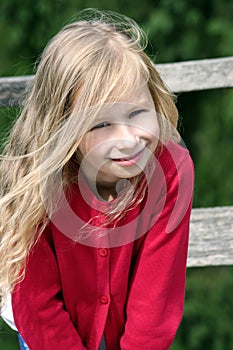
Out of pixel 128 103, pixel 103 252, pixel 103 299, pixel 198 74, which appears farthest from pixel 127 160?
pixel 198 74

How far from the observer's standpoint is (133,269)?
2.36 m

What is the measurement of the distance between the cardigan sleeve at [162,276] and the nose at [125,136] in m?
0.18

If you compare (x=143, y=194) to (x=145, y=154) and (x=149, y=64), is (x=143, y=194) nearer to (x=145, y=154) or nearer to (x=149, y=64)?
(x=145, y=154)

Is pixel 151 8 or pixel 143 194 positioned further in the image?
pixel 151 8

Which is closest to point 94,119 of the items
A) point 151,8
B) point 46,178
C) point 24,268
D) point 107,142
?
point 107,142

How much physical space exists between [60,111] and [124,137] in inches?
5.8

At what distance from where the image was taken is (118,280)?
2.29m

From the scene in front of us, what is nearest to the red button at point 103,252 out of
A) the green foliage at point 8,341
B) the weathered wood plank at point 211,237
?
the weathered wood plank at point 211,237

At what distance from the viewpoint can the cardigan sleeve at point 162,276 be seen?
7.39 ft

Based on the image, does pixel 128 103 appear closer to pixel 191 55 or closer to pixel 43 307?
pixel 43 307

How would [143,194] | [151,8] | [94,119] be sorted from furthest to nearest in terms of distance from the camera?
[151,8] < [143,194] < [94,119]

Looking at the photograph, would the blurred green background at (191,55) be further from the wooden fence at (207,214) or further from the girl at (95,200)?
the girl at (95,200)

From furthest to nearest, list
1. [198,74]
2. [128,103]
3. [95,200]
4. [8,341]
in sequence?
[8,341]
[198,74]
[95,200]
[128,103]

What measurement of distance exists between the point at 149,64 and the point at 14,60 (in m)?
1.44
